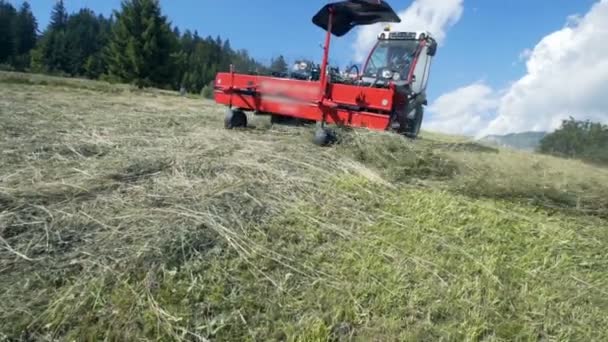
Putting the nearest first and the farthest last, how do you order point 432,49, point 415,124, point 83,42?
1. point 415,124
2. point 432,49
3. point 83,42

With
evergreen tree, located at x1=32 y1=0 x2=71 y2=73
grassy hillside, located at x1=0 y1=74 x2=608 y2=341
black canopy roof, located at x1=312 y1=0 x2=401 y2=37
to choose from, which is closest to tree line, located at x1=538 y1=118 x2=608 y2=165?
black canopy roof, located at x1=312 y1=0 x2=401 y2=37

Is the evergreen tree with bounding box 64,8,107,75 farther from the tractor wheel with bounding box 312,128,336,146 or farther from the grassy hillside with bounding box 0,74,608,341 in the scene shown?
the grassy hillside with bounding box 0,74,608,341

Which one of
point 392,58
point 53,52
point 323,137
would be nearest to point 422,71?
point 392,58

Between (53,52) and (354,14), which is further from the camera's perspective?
(53,52)

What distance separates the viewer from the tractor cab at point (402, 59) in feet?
24.5

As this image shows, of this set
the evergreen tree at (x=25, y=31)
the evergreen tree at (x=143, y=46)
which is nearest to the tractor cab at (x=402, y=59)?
the evergreen tree at (x=143, y=46)

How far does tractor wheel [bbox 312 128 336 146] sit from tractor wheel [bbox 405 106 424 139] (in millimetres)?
1567

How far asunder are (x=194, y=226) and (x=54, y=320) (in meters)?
0.88

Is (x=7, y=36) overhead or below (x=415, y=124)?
overhead

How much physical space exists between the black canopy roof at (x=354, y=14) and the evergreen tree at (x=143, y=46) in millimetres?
24859

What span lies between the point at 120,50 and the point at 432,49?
27949 millimetres

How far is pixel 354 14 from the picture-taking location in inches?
225

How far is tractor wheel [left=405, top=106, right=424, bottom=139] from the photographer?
618 centimetres

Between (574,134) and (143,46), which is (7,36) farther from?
(574,134)
